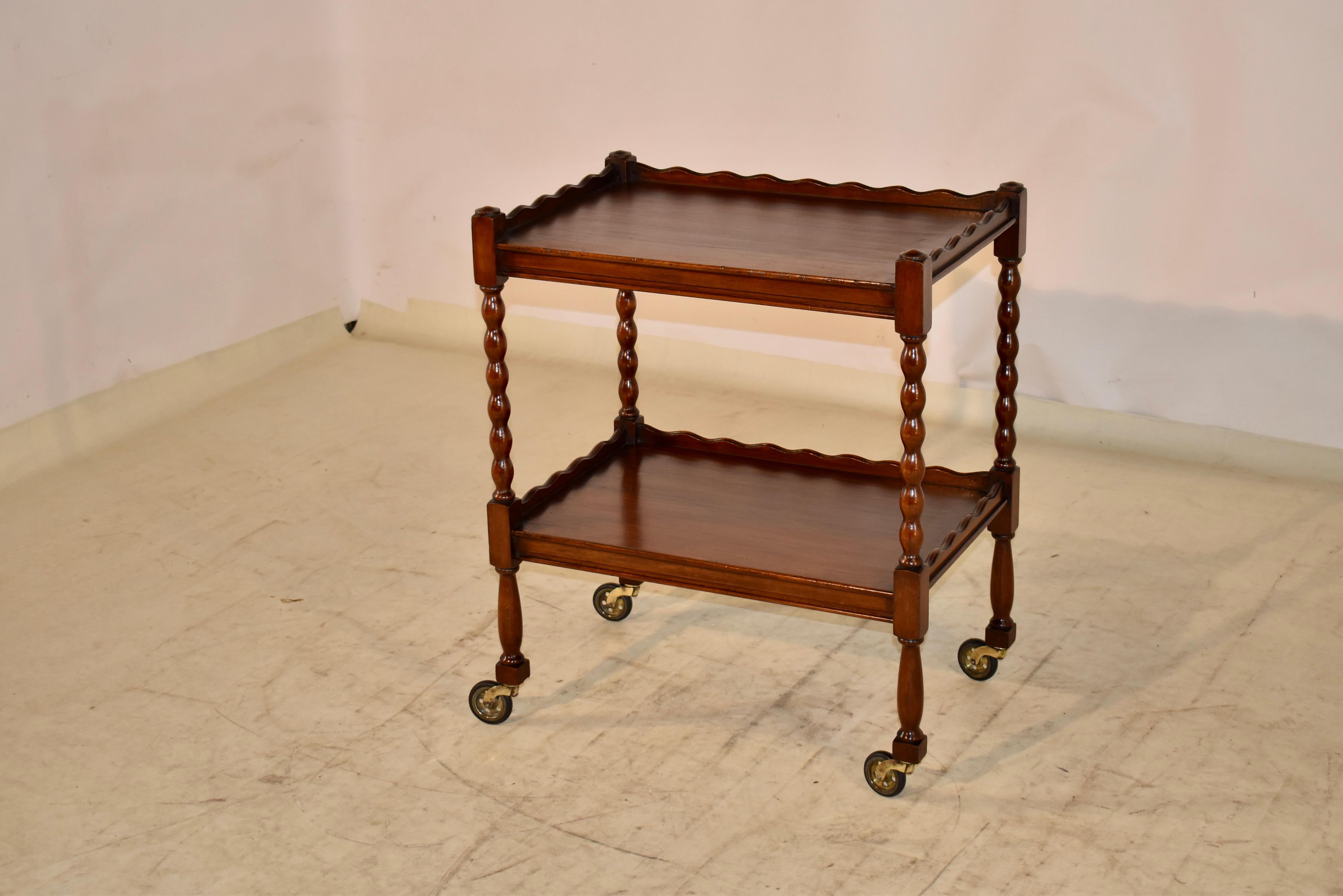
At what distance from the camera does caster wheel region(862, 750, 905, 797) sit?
9.07 feet

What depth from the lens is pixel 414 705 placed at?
10.2 feet

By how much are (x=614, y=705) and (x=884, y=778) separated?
603 millimetres

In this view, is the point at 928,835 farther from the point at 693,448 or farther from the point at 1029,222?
the point at 1029,222

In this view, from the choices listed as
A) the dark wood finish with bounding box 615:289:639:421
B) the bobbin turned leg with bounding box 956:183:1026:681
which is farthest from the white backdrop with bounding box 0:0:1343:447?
the dark wood finish with bounding box 615:289:639:421

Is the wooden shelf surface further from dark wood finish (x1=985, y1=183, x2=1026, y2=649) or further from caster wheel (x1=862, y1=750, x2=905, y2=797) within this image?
caster wheel (x1=862, y1=750, x2=905, y2=797)

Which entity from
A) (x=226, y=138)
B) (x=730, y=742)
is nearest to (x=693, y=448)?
(x=730, y=742)

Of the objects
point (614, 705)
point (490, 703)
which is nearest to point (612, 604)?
point (614, 705)

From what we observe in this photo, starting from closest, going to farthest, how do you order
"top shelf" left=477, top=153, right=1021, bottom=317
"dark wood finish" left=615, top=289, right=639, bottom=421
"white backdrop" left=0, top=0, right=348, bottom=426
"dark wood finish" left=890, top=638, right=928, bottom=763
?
"top shelf" left=477, top=153, right=1021, bottom=317, "dark wood finish" left=890, top=638, right=928, bottom=763, "dark wood finish" left=615, top=289, right=639, bottom=421, "white backdrop" left=0, top=0, right=348, bottom=426

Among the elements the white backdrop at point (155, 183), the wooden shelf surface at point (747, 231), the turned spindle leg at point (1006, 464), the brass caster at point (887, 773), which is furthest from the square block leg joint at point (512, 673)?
the white backdrop at point (155, 183)

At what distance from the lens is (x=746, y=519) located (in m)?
2.99

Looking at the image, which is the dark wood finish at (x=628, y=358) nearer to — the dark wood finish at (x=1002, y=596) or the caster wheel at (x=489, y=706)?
the caster wheel at (x=489, y=706)

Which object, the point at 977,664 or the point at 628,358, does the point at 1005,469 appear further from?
the point at 628,358

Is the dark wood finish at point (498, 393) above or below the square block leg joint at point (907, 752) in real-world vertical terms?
above

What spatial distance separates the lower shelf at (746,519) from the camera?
276 centimetres
